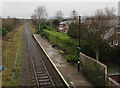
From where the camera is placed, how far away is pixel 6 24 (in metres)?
48.8

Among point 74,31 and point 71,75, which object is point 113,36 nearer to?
point 74,31

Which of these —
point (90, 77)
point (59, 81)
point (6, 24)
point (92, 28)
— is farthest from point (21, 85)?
point (6, 24)

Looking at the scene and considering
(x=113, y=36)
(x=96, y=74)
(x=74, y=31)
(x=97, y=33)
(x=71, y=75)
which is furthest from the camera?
(x=74, y=31)

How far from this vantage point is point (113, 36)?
19062mm

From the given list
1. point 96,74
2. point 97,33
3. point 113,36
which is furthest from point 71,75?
point 113,36

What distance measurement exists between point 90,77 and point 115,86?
9.96 ft

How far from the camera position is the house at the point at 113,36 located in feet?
60.1

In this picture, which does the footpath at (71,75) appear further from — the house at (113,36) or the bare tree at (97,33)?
the house at (113,36)

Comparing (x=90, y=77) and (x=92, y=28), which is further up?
(x=92, y=28)

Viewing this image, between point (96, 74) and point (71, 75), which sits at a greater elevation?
point (96, 74)

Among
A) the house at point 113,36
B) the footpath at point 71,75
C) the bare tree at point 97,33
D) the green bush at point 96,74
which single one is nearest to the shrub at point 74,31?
the house at point 113,36

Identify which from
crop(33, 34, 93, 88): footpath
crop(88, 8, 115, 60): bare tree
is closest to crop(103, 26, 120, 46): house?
crop(88, 8, 115, 60): bare tree

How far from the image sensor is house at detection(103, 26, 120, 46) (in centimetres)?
1830

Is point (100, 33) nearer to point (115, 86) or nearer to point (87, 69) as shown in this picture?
point (87, 69)
